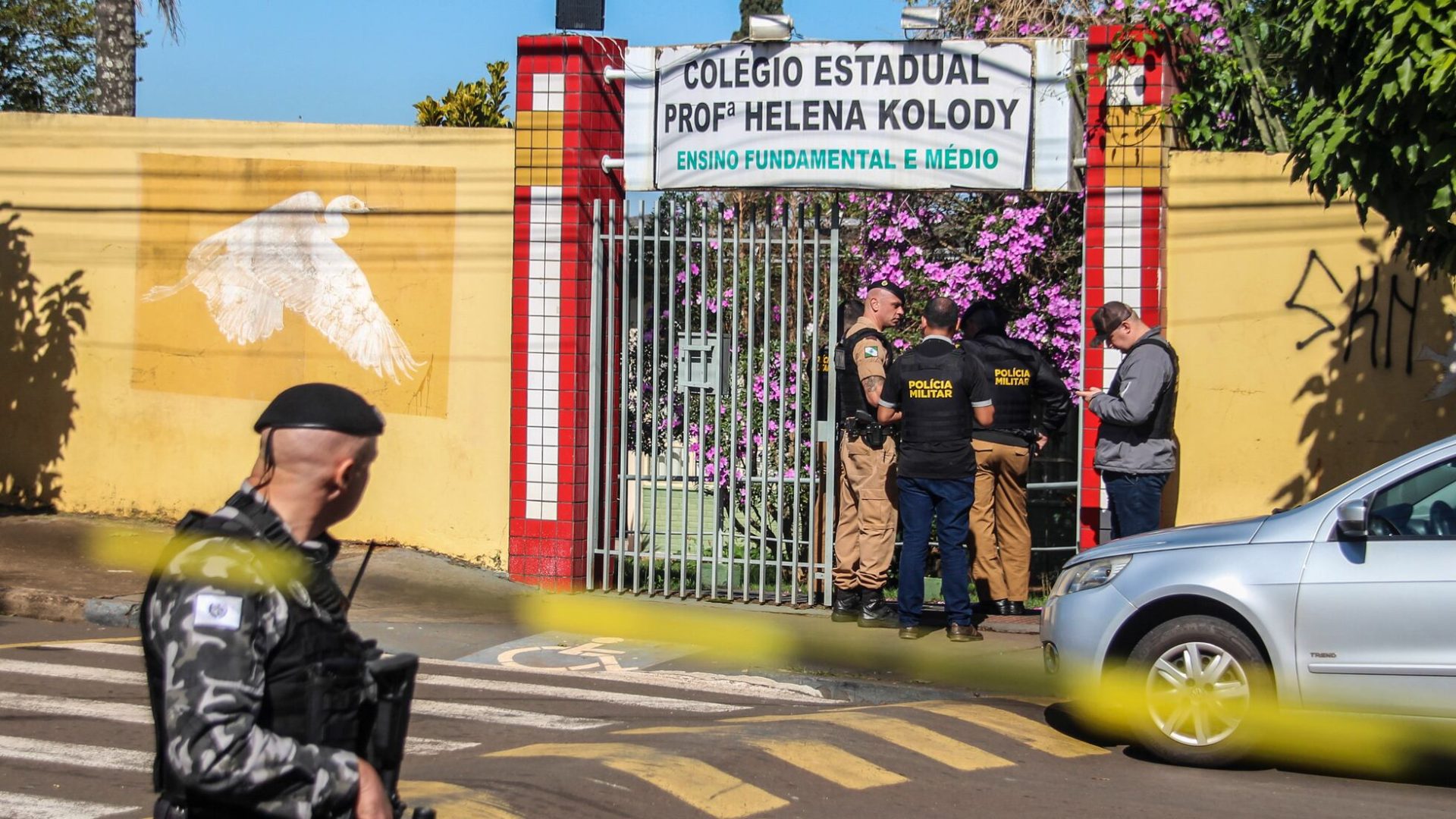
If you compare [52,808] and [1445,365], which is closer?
[52,808]

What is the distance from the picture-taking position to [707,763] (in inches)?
241

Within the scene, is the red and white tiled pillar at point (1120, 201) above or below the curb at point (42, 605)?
above

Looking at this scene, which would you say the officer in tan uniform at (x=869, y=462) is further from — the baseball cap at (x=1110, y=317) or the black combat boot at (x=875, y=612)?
the baseball cap at (x=1110, y=317)

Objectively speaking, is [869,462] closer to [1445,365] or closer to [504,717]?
[504,717]

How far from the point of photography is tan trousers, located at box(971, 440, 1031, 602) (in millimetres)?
9859

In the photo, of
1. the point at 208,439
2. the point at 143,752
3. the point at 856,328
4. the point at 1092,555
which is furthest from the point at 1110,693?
the point at 208,439

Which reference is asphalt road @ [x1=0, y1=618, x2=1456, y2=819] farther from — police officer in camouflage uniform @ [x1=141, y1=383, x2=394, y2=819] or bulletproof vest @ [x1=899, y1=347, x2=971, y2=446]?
police officer in camouflage uniform @ [x1=141, y1=383, x2=394, y2=819]

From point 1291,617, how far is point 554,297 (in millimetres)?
5950

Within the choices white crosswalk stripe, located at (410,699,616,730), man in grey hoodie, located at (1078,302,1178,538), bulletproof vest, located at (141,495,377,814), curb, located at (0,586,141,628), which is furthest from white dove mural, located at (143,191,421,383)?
bulletproof vest, located at (141,495,377,814)

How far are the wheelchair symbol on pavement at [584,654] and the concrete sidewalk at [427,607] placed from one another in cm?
22

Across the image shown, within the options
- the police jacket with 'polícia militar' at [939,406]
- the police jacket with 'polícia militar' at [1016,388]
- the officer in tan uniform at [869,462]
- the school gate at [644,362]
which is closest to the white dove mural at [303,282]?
the school gate at [644,362]

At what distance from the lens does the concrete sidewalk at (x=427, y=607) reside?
341 inches

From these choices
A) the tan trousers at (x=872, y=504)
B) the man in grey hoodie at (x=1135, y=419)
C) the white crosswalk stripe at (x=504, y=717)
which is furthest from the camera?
the tan trousers at (x=872, y=504)

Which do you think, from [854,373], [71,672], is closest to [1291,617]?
[854,373]
